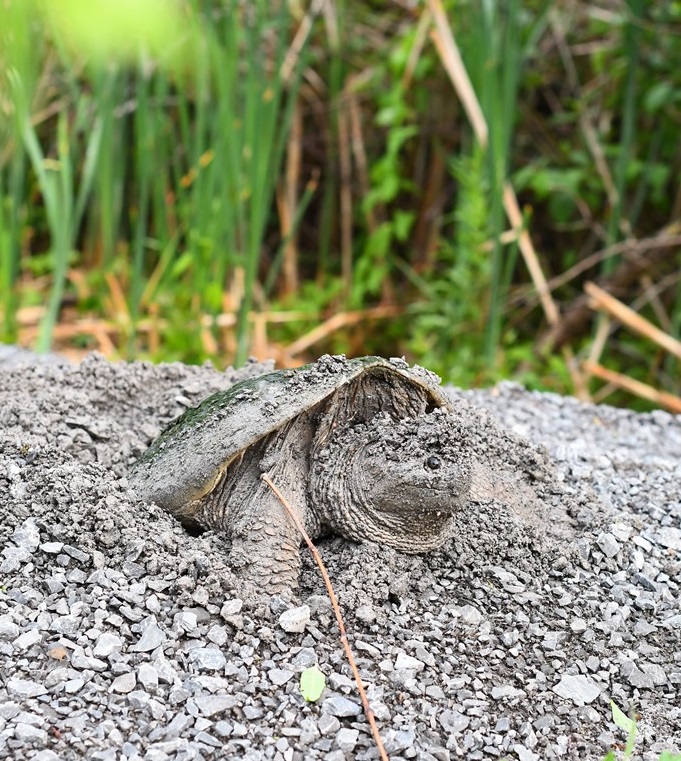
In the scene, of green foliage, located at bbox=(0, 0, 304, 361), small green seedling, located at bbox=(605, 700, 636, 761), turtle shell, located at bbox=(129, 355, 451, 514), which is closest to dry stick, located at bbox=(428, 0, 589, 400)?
green foliage, located at bbox=(0, 0, 304, 361)

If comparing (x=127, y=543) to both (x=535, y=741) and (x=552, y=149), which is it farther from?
(x=552, y=149)

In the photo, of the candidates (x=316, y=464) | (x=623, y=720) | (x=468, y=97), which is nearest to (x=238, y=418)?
(x=316, y=464)

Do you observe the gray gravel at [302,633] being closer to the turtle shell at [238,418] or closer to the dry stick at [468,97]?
the turtle shell at [238,418]

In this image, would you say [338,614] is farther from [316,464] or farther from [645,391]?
[645,391]

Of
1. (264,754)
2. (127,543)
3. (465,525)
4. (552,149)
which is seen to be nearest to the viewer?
(264,754)

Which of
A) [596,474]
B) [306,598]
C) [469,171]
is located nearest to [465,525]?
[306,598]

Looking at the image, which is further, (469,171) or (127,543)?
(469,171)
